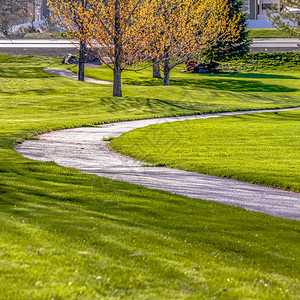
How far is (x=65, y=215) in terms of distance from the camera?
23.7 feet

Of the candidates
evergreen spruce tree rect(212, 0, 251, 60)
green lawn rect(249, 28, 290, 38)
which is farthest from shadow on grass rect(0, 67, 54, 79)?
green lawn rect(249, 28, 290, 38)

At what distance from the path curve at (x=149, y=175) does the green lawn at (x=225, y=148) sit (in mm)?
546

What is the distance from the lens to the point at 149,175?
1227 centimetres

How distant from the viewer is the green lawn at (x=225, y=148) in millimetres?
12570

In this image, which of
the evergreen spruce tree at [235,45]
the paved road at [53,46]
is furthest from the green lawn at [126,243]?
the paved road at [53,46]

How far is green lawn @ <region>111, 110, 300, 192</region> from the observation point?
41.2ft

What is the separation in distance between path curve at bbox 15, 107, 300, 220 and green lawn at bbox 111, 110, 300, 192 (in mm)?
546

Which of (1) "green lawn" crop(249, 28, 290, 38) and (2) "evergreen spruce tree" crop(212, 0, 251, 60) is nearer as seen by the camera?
(2) "evergreen spruce tree" crop(212, 0, 251, 60)

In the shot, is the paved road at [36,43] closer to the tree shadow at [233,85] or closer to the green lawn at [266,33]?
the tree shadow at [233,85]

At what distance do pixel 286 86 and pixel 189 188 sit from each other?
134 feet

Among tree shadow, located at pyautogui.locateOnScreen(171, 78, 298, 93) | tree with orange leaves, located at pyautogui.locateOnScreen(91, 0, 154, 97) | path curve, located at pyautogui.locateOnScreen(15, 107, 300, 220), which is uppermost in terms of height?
tree with orange leaves, located at pyautogui.locateOnScreen(91, 0, 154, 97)

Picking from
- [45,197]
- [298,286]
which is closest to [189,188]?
[45,197]

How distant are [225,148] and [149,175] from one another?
5172mm

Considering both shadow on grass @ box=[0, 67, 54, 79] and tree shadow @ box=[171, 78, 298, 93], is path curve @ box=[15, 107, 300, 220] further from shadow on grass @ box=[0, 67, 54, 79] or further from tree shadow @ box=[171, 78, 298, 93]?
shadow on grass @ box=[0, 67, 54, 79]
